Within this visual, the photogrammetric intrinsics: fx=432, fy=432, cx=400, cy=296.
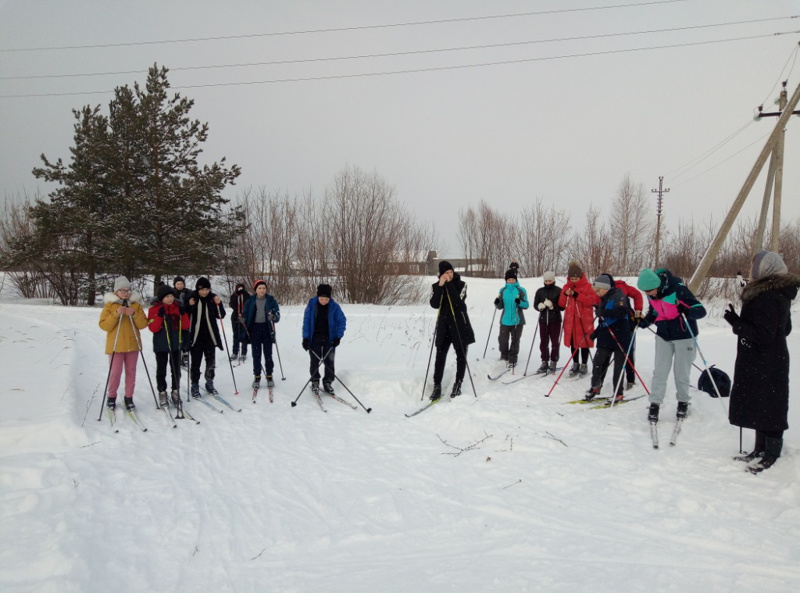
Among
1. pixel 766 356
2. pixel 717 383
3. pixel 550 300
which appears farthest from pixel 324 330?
pixel 766 356

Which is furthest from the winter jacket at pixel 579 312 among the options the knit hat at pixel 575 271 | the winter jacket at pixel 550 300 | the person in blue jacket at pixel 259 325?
the person in blue jacket at pixel 259 325

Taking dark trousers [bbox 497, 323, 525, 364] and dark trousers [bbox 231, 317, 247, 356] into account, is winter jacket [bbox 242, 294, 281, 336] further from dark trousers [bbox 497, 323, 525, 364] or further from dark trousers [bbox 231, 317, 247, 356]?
dark trousers [bbox 497, 323, 525, 364]

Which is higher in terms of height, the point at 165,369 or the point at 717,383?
the point at 717,383

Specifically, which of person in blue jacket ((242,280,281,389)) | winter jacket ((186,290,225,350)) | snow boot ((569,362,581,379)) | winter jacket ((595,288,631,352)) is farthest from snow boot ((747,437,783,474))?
winter jacket ((186,290,225,350))

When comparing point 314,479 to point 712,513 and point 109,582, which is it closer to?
point 109,582

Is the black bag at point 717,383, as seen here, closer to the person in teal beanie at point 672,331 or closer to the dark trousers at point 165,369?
the person in teal beanie at point 672,331

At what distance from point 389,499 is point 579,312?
4698mm

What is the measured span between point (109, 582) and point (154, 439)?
275 centimetres

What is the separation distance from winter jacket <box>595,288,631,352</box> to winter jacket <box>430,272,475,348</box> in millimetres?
1958

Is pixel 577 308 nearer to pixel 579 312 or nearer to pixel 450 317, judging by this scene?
pixel 579 312

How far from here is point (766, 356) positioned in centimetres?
398

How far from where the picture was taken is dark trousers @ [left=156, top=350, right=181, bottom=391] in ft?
21.5

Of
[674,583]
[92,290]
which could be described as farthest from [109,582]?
[92,290]

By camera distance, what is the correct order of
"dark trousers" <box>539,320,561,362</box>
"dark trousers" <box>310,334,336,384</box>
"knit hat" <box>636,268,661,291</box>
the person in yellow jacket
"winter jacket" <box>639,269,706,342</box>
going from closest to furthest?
"winter jacket" <box>639,269,706,342</box> < "knit hat" <box>636,268,661,291</box> < the person in yellow jacket < "dark trousers" <box>310,334,336,384</box> < "dark trousers" <box>539,320,561,362</box>
